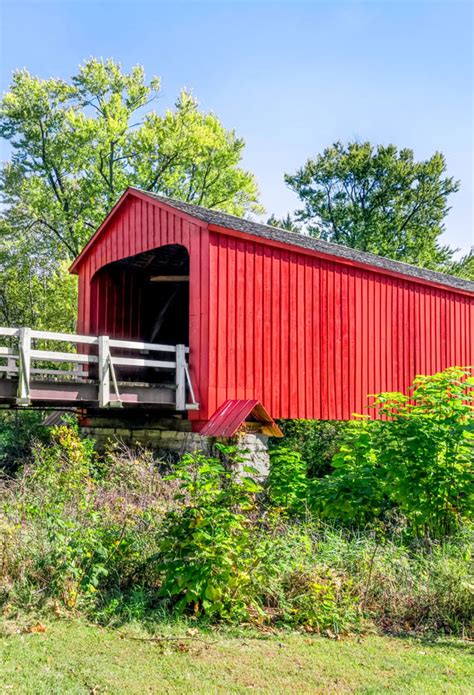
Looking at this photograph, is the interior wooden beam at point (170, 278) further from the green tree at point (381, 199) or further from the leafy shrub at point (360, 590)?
the green tree at point (381, 199)

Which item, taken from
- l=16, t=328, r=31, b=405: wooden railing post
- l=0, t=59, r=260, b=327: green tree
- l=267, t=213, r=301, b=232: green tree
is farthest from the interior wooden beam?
l=267, t=213, r=301, b=232: green tree

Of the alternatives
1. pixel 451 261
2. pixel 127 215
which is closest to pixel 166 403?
pixel 127 215

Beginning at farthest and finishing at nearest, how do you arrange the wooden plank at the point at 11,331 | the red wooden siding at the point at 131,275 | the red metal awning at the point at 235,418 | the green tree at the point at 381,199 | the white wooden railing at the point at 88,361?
the green tree at the point at 381,199, the red wooden siding at the point at 131,275, the red metal awning at the point at 235,418, the white wooden railing at the point at 88,361, the wooden plank at the point at 11,331

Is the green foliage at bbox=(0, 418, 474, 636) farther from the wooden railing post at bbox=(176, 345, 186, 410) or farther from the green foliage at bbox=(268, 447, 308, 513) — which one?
the wooden railing post at bbox=(176, 345, 186, 410)

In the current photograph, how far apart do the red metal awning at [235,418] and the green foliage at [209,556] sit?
4.31 m

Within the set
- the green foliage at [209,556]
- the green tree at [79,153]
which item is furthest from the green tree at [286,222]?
the green foliage at [209,556]

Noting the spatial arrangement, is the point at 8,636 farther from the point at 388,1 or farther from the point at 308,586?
the point at 388,1

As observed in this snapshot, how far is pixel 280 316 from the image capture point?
478 inches

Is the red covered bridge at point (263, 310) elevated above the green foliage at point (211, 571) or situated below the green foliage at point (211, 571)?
above

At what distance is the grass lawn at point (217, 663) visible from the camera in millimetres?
4414

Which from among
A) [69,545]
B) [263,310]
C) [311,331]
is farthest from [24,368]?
[311,331]

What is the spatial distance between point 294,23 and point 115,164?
55.1 feet

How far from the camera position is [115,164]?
24734mm

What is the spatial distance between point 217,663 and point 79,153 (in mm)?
21413
